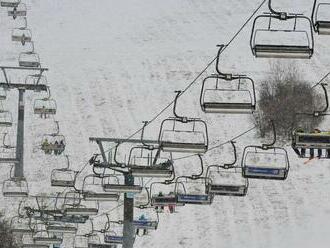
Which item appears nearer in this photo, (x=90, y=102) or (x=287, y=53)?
(x=287, y=53)

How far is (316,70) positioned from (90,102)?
1386 cm

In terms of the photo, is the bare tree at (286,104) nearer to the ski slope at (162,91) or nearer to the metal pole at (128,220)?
the ski slope at (162,91)

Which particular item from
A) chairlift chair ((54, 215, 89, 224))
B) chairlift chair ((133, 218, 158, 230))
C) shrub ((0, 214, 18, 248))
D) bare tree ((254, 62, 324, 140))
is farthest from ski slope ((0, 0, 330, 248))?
chairlift chair ((133, 218, 158, 230))

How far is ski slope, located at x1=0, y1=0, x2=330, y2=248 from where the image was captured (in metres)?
39.7

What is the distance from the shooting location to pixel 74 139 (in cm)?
5297

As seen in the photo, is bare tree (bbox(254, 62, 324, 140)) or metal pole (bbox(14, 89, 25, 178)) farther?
bare tree (bbox(254, 62, 324, 140))

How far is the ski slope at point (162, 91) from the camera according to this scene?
39.7 meters

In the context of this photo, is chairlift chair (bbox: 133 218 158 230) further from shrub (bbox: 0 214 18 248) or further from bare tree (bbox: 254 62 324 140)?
bare tree (bbox: 254 62 324 140)

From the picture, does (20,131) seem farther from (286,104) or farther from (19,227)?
(286,104)

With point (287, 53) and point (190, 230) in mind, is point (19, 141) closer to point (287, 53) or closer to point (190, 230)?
point (190, 230)

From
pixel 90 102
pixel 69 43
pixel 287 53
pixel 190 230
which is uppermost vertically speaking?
pixel 69 43

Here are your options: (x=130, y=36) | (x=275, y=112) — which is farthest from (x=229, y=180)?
(x=130, y=36)

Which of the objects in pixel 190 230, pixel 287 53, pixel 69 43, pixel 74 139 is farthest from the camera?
pixel 69 43

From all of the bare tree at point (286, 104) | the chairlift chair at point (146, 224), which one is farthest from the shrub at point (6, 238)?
the bare tree at point (286, 104)
